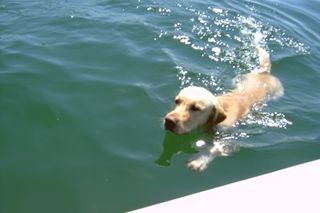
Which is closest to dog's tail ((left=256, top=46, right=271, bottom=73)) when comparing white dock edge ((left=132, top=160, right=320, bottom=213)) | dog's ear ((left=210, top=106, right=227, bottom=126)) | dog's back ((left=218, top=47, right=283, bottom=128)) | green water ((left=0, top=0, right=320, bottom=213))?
dog's back ((left=218, top=47, right=283, bottom=128))

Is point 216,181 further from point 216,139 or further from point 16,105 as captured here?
point 16,105

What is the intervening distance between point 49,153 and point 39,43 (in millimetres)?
3404

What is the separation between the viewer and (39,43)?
8328 mm

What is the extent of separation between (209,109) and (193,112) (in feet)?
0.77

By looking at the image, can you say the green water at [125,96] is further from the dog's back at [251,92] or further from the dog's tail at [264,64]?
the dog's tail at [264,64]

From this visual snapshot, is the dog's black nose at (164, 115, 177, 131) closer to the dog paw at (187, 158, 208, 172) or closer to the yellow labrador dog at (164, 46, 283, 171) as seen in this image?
the yellow labrador dog at (164, 46, 283, 171)

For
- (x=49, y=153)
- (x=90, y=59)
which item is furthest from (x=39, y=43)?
(x=49, y=153)

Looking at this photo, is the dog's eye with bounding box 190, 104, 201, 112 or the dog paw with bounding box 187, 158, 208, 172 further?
the dog's eye with bounding box 190, 104, 201, 112

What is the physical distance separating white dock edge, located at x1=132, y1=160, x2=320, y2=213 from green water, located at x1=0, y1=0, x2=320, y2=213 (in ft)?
7.66

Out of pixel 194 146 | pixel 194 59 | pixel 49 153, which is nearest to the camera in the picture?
pixel 49 153

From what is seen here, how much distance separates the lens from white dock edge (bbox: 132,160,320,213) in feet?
8.12

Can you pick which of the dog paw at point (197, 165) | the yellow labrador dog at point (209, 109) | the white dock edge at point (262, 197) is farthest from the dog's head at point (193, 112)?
the white dock edge at point (262, 197)

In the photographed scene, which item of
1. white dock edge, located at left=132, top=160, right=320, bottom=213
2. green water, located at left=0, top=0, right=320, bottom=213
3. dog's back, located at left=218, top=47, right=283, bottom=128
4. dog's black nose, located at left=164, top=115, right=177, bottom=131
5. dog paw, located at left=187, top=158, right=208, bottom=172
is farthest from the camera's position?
dog's back, located at left=218, top=47, right=283, bottom=128

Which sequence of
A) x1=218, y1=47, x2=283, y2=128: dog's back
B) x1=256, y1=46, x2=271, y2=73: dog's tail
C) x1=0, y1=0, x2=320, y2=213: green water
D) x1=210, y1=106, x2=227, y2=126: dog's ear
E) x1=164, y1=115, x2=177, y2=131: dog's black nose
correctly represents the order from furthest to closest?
x1=256, y1=46, x2=271, y2=73: dog's tail → x1=218, y1=47, x2=283, y2=128: dog's back → x1=210, y1=106, x2=227, y2=126: dog's ear → x1=164, y1=115, x2=177, y2=131: dog's black nose → x1=0, y1=0, x2=320, y2=213: green water
